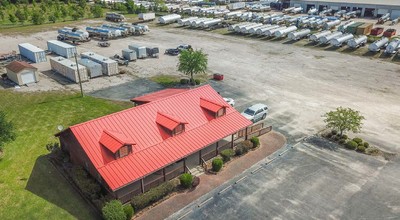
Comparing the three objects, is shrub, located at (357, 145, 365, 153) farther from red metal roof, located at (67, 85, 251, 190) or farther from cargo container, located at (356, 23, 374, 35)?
cargo container, located at (356, 23, 374, 35)

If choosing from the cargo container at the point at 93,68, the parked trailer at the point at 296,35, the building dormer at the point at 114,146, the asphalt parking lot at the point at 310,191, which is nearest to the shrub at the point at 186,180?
the asphalt parking lot at the point at 310,191

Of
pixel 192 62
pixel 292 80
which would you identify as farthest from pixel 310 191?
pixel 292 80

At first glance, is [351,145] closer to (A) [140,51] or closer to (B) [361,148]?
(B) [361,148]

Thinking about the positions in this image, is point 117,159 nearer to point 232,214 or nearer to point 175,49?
point 232,214

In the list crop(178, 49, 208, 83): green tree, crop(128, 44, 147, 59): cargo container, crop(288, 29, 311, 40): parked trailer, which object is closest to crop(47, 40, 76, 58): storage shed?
crop(128, 44, 147, 59): cargo container

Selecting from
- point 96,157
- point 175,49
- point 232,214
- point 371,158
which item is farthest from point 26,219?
point 175,49
